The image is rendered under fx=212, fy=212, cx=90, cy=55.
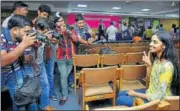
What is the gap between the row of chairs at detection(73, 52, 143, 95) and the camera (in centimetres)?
255

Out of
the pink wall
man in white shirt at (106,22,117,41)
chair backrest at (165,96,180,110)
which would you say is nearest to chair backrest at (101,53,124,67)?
chair backrest at (165,96,180,110)

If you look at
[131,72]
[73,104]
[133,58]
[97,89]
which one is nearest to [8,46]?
[97,89]

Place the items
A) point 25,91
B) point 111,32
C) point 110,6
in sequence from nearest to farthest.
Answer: point 25,91, point 111,32, point 110,6

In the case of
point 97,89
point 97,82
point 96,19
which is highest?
point 96,19

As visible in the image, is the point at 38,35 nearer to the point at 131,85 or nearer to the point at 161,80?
the point at 161,80

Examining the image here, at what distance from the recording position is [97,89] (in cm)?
202

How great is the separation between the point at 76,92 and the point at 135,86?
86 cm

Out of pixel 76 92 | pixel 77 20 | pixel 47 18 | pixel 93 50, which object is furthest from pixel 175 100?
pixel 93 50

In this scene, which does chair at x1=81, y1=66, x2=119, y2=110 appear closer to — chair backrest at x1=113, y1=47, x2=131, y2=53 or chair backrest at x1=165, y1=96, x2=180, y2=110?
chair backrest at x1=165, y1=96, x2=180, y2=110

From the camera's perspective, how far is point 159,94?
136 cm

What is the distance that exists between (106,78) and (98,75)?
3.7 inches

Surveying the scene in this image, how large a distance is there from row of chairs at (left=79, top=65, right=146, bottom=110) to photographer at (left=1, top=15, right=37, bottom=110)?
54cm

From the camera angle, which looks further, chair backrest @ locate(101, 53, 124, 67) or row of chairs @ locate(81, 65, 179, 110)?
chair backrest @ locate(101, 53, 124, 67)

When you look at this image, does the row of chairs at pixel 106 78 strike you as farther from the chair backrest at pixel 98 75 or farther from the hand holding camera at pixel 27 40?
the hand holding camera at pixel 27 40
